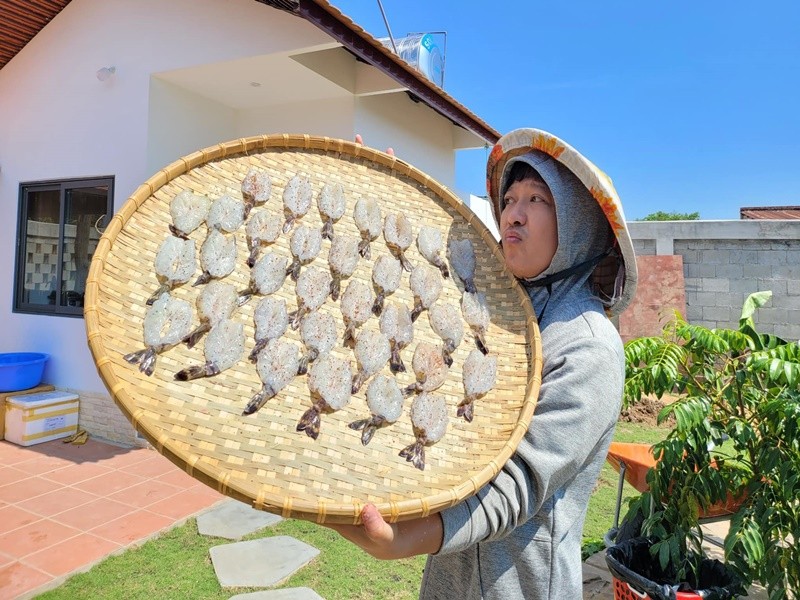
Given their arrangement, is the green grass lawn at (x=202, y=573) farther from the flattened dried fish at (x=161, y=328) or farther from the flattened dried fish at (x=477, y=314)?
the flattened dried fish at (x=161, y=328)

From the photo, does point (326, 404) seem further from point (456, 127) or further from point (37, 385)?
point (456, 127)

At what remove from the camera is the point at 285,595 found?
2.33m

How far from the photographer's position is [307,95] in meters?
4.47

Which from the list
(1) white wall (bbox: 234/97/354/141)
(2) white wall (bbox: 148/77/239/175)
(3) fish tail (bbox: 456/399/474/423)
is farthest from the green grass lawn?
(1) white wall (bbox: 234/97/354/141)

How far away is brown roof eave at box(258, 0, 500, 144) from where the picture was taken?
321 cm

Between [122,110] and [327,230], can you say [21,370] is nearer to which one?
[122,110]

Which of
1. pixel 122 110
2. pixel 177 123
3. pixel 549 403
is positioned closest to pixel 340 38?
pixel 177 123

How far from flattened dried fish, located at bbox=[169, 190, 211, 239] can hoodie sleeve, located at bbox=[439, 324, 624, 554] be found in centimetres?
84

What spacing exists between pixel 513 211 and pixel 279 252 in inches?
23.1

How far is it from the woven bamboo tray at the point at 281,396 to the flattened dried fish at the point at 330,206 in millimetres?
24

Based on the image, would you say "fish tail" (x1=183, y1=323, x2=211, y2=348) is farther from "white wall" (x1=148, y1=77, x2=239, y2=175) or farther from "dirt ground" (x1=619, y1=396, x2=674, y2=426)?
"dirt ground" (x1=619, y1=396, x2=674, y2=426)

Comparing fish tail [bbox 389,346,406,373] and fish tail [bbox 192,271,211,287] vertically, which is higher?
fish tail [bbox 192,271,211,287]

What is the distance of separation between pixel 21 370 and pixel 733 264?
7564 millimetres

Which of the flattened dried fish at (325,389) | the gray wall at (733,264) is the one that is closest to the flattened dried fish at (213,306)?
the flattened dried fish at (325,389)
